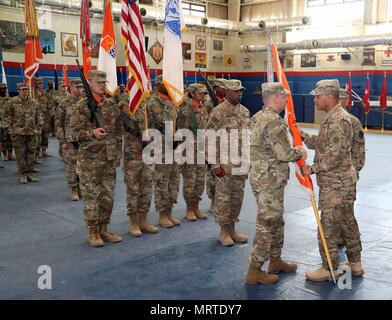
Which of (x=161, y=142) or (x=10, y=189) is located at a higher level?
(x=161, y=142)

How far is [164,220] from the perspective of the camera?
5445 mm

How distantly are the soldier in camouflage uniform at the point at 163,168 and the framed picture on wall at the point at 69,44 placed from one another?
12120mm

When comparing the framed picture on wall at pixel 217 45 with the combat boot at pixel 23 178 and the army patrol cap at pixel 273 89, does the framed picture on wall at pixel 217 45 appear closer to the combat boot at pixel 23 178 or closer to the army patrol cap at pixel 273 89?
the combat boot at pixel 23 178

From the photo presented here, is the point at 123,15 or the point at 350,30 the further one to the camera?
the point at 350,30

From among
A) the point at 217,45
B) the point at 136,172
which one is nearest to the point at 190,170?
the point at 136,172

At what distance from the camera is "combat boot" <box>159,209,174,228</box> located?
5.40m

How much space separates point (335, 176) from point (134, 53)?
2.80 m

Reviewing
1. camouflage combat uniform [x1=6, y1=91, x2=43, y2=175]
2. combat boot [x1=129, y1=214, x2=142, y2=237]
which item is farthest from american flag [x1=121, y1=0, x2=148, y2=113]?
camouflage combat uniform [x1=6, y1=91, x2=43, y2=175]

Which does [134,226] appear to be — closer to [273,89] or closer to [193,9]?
[273,89]

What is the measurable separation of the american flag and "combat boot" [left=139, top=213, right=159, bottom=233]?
4.24ft
